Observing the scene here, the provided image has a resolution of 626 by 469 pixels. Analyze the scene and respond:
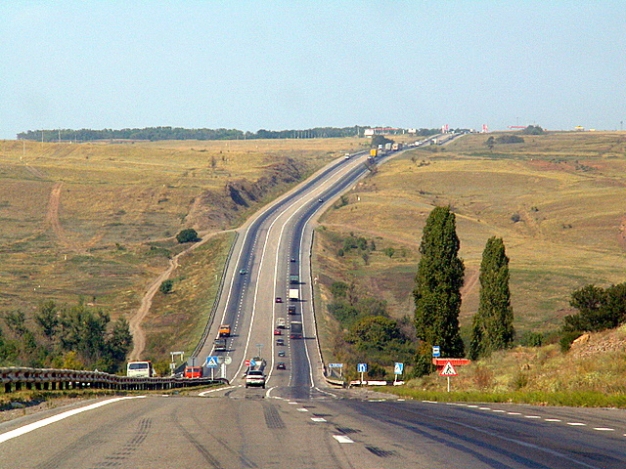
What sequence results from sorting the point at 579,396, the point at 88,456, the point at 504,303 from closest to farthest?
the point at 88,456
the point at 579,396
the point at 504,303

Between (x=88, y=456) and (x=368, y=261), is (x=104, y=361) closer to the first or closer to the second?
(x=368, y=261)

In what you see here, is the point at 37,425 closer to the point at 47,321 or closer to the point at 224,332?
the point at 47,321

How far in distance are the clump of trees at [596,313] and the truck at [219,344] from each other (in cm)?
5083

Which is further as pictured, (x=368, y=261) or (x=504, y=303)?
(x=368, y=261)

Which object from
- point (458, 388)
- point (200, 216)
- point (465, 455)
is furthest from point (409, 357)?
point (465, 455)

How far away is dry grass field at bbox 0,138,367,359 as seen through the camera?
111m

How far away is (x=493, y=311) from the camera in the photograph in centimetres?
6475

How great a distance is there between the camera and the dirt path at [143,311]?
313ft

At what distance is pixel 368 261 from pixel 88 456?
409 feet

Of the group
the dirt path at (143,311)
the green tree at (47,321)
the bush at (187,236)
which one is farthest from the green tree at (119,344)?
the bush at (187,236)

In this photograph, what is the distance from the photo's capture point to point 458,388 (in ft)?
145

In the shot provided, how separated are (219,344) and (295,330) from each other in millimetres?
10154

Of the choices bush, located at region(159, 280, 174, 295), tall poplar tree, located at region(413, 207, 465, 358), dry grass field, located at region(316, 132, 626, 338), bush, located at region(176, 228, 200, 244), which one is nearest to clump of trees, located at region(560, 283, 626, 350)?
tall poplar tree, located at region(413, 207, 465, 358)

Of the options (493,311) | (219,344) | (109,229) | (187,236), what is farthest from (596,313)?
(109,229)
